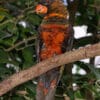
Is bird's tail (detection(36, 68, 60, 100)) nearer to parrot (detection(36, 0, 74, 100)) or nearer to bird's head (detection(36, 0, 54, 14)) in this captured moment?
parrot (detection(36, 0, 74, 100))

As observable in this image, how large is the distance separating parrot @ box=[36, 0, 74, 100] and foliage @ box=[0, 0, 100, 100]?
66mm

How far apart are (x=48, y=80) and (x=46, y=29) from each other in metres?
0.21

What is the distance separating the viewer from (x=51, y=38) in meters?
1.49

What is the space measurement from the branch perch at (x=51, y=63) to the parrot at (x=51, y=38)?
187mm

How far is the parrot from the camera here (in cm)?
144

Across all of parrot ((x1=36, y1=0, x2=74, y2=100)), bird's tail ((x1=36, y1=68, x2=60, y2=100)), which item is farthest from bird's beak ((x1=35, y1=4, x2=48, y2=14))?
bird's tail ((x1=36, y1=68, x2=60, y2=100))

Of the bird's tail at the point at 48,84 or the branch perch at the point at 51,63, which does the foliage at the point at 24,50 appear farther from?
the branch perch at the point at 51,63

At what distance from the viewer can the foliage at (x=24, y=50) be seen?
1516 mm

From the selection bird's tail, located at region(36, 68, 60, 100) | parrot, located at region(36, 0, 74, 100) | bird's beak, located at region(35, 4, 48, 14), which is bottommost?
bird's tail, located at region(36, 68, 60, 100)

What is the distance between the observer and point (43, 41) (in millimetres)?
1500

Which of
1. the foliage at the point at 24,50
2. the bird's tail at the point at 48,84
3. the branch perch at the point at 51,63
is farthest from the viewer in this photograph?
the foliage at the point at 24,50

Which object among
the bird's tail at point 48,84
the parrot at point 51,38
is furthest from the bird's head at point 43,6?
the bird's tail at point 48,84

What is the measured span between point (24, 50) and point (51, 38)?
136 millimetres

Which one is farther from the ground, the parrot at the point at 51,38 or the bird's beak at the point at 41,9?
the bird's beak at the point at 41,9
